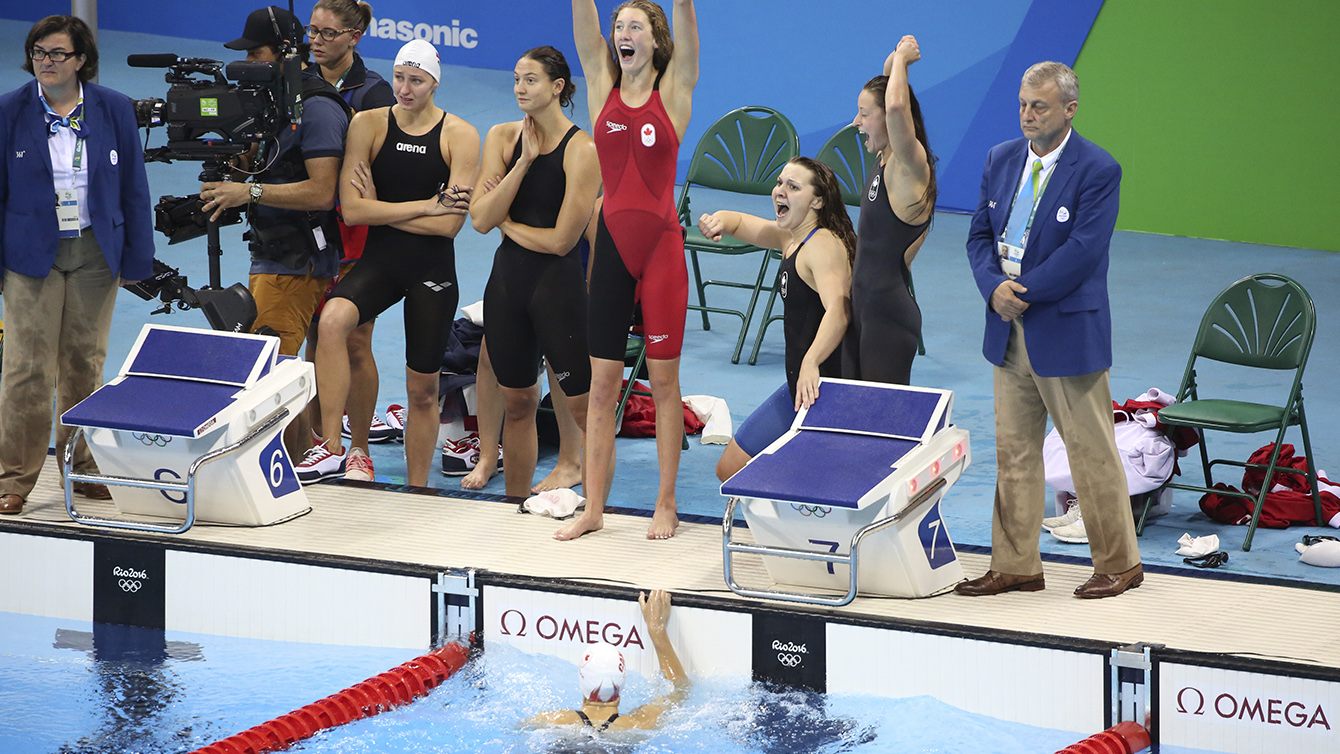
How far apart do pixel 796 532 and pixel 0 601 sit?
283cm

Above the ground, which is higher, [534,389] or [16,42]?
[16,42]

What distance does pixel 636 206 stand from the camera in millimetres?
4949

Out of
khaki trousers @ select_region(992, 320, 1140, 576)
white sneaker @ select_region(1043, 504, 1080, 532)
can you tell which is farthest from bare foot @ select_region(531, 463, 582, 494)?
khaki trousers @ select_region(992, 320, 1140, 576)

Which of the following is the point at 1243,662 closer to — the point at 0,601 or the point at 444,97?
the point at 0,601

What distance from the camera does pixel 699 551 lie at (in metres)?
5.10

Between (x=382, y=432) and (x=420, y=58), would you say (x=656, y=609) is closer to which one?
(x=420, y=58)

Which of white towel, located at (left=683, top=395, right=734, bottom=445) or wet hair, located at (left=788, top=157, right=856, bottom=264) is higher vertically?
wet hair, located at (left=788, top=157, right=856, bottom=264)

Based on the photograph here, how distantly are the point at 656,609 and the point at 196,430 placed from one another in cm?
166

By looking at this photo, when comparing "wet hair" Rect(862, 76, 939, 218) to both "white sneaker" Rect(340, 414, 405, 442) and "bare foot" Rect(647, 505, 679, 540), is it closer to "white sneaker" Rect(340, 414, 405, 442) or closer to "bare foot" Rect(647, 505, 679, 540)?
"bare foot" Rect(647, 505, 679, 540)

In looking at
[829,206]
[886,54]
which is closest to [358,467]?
[829,206]

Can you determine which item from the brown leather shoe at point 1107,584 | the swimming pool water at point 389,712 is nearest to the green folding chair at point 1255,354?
the brown leather shoe at point 1107,584

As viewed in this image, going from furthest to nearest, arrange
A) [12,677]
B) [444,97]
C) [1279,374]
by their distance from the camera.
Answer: [444,97] < [1279,374] < [12,677]

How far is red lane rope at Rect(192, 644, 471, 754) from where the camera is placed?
4.20m

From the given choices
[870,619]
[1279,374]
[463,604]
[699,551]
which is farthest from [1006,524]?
[1279,374]
